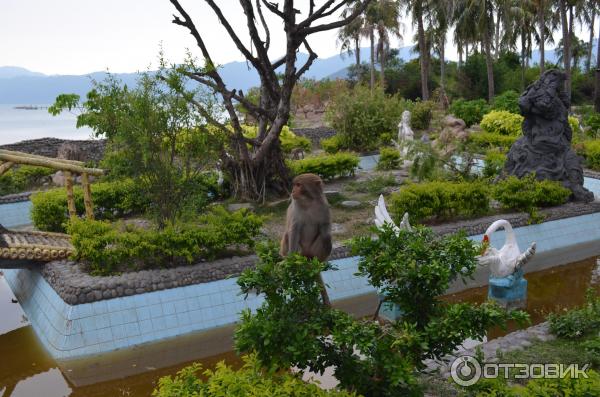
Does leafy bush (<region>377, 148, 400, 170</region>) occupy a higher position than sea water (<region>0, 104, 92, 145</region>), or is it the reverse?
sea water (<region>0, 104, 92, 145</region>)

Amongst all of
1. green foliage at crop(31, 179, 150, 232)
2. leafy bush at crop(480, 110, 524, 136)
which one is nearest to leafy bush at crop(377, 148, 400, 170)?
leafy bush at crop(480, 110, 524, 136)

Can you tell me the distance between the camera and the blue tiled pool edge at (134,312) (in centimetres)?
602

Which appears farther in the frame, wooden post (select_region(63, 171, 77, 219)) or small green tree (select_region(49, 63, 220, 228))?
wooden post (select_region(63, 171, 77, 219))

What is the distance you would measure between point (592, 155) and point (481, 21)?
15.1 meters

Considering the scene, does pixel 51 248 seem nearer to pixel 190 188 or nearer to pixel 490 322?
pixel 190 188

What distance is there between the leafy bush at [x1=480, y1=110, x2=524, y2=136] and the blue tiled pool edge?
1158 centimetres

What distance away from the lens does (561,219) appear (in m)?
9.52

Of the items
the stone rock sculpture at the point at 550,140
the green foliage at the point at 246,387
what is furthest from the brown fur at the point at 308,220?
the stone rock sculpture at the point at 550,140

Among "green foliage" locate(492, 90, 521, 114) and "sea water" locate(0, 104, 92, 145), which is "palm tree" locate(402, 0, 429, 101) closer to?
"green foliage" locate(492, 90, 521, 114)

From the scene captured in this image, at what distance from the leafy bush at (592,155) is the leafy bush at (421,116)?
309 inches

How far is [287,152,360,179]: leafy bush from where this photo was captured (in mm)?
12328

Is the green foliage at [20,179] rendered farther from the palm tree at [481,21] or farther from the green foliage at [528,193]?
the palm tree at [481,21]

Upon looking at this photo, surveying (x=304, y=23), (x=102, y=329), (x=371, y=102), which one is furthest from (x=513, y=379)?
(x=371, y=102)

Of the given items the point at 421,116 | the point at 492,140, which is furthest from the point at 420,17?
the point at 492,140
